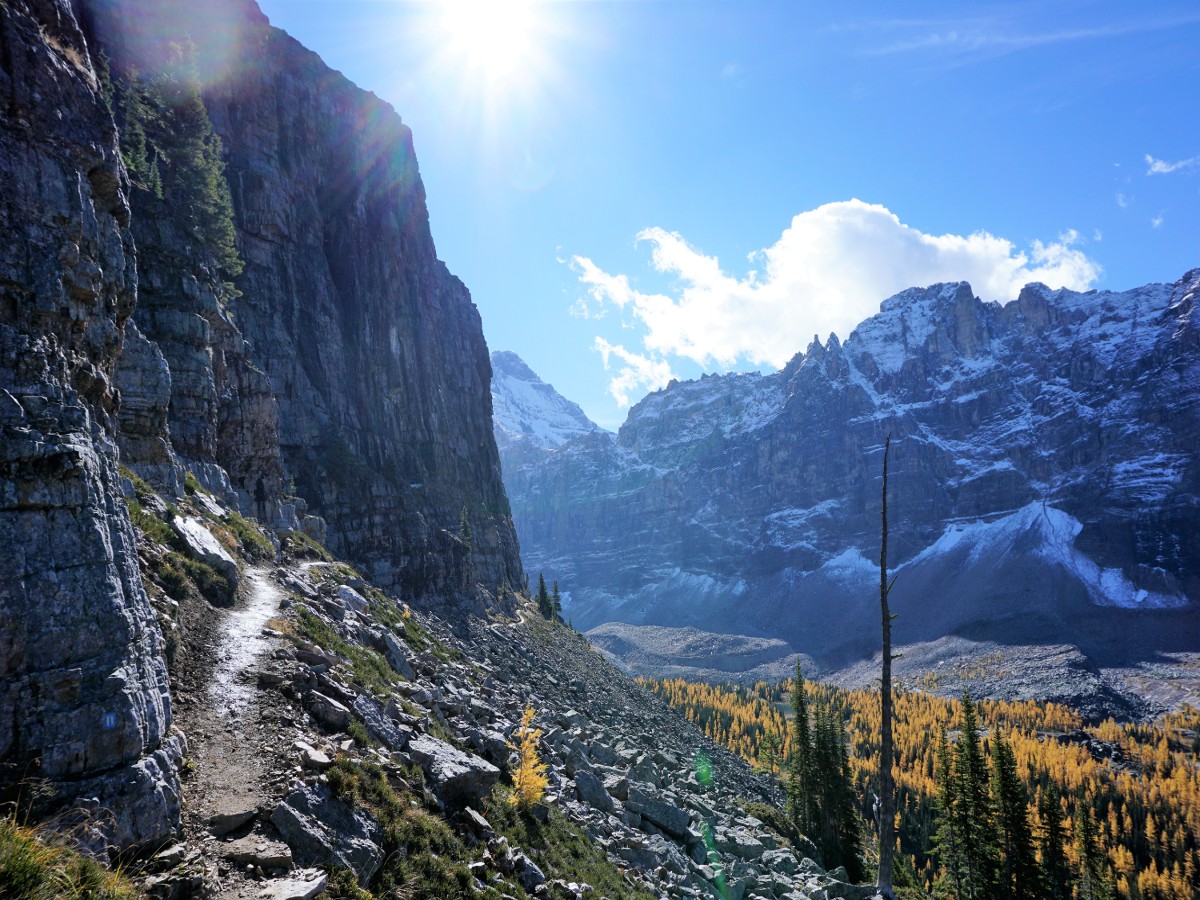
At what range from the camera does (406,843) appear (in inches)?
403

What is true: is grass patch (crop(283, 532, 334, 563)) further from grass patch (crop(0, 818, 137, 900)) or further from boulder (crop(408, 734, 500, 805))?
grass patch (crop(0, 818, 137, 900))

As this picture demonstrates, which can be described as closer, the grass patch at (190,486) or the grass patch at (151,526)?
the grass patch at (151,526)

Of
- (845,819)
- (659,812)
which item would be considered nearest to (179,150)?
(659,812)

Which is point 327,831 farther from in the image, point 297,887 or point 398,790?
point 398,790

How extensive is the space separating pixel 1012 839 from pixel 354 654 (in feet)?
179

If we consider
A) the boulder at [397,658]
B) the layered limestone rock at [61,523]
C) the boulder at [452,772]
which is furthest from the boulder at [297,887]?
the boulder at [397,658]

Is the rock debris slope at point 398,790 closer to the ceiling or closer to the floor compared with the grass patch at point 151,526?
closer to the floor

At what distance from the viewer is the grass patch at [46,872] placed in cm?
578

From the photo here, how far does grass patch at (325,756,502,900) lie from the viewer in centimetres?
966

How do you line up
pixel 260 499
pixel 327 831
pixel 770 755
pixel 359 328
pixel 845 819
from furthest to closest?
pixel 770 755 < pixel 359 328 < pixel 845 819 < pixel 260 499 < pixel 327 831

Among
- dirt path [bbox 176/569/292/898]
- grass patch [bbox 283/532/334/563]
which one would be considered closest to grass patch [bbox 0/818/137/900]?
dirt path [bbox 176/569/292/898]

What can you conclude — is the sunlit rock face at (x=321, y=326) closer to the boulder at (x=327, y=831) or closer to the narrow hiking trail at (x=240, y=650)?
the narrow hiking trail at (x=240, y=650)

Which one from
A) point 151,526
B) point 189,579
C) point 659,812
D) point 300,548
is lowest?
point 659,812

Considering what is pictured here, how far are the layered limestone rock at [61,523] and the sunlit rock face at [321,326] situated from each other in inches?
901
